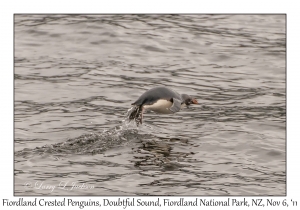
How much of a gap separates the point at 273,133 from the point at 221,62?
5.90m

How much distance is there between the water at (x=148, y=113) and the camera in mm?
11805

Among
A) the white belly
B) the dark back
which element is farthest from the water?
the dark back

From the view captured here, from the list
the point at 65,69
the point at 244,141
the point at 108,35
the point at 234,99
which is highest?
the point at 108,35

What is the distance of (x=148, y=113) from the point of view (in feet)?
52.5

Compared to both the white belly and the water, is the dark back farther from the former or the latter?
the water

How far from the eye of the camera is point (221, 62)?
20156 mm

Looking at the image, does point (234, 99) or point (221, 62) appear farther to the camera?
point (221, 62)

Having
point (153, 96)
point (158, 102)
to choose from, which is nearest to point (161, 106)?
point (158, 102)

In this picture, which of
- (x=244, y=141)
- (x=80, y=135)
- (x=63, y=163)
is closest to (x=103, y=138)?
(x=80, y=135)

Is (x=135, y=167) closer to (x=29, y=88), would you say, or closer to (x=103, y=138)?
(x=103, y=138)

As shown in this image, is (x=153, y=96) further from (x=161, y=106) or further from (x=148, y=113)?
(x=148, y=113)

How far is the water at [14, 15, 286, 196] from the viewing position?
11805mm

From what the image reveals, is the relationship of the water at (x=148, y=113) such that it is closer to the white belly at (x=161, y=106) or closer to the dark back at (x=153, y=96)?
the white belly at (x=161, y=106)

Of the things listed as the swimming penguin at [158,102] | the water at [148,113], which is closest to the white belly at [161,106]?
the swimming penguin at [158,102]
